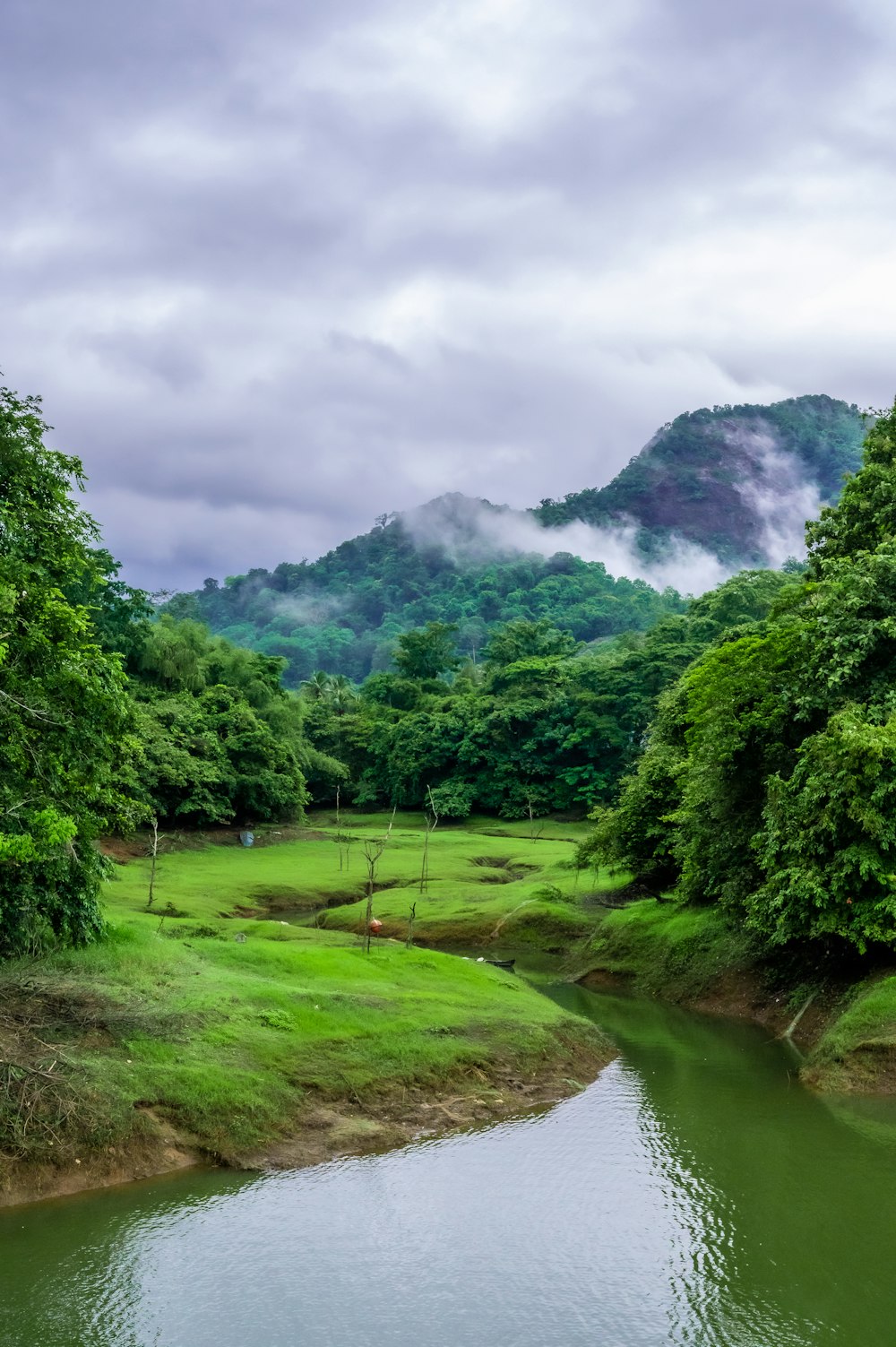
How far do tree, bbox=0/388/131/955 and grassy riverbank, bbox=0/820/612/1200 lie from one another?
1.35m

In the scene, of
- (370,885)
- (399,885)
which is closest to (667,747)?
(370,885)

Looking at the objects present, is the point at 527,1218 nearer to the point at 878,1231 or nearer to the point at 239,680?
the point at 878,1231

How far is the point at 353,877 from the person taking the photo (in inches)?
2271

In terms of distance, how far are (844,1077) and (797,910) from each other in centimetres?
415

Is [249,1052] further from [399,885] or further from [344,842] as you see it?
[344,842]

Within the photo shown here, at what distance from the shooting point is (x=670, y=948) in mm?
→ 36562

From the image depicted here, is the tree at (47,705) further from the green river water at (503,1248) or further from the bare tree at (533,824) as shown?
the bare tree at (533,824)

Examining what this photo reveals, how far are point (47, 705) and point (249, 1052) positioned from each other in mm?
Result: 7348

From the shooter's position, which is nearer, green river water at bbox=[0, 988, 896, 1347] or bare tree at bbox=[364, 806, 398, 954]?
green river water at bbox=[0, 988, 896, 1347]

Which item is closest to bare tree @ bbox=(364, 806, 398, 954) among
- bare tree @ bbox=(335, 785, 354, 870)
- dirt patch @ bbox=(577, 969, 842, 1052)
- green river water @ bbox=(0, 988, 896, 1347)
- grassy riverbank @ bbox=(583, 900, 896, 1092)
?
bare tree @ bbox=(335, 785, 354, 870)

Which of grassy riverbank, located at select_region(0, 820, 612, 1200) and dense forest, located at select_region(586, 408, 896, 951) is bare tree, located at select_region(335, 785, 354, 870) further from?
grassy riverbank, located at select_region(0, 820, 612, 1200)

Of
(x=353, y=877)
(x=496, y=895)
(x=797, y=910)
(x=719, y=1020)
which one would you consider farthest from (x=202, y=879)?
(x=797, y=910)

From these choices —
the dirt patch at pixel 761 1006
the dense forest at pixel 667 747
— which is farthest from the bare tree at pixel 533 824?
the dirt patch at pixel 761 1006

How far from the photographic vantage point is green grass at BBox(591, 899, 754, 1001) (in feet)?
111
